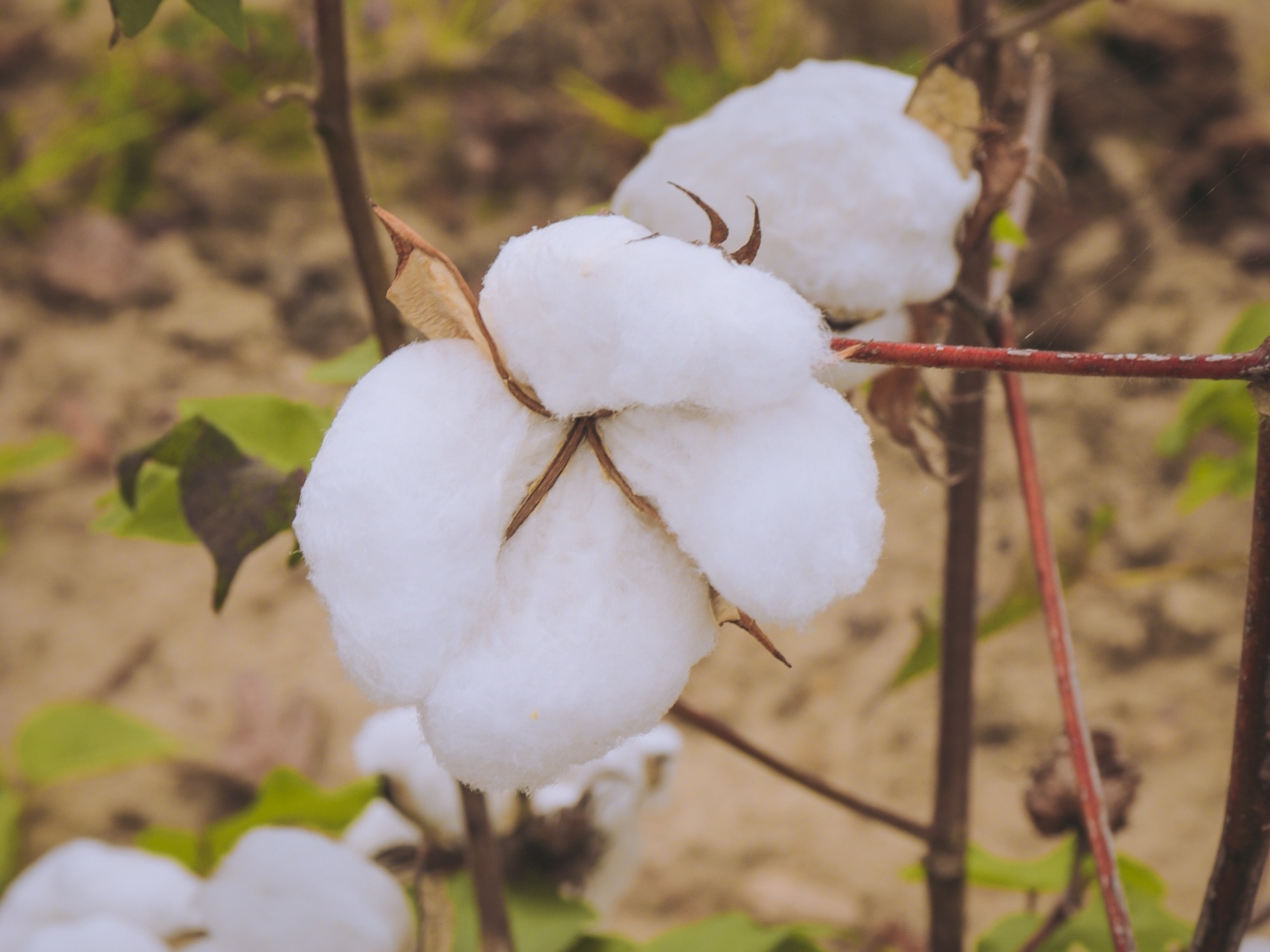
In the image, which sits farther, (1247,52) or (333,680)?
(1247,52)

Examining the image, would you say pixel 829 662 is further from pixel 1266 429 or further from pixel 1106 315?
pixel 1266 429

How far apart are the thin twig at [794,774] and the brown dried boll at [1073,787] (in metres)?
0.08

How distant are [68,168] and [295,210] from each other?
0.39 m

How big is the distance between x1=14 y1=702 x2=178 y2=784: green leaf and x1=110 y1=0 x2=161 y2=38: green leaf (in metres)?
0.79

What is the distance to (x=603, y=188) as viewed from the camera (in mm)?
1826

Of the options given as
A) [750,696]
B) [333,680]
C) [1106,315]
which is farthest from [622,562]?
[1106,315]

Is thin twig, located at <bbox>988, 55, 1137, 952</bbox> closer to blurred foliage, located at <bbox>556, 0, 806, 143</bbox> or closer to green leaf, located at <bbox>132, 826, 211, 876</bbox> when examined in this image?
green leaf, located at <bbox>132, 826, 211, 876</bbox>

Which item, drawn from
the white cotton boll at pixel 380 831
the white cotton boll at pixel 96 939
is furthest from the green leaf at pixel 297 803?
the white cotton boll at pixel 96 939

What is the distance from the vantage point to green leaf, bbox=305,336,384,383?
1.78 ft

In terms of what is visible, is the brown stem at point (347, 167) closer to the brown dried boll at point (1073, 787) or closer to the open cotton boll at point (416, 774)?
the open cotton boll at point (416, 774)

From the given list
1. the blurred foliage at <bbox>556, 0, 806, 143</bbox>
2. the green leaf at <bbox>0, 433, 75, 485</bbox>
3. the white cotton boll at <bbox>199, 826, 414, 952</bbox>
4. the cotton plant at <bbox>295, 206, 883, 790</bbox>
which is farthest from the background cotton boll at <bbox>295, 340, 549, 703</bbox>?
the blurred foliage at <bbox>556, 0, 806, 143</bbox>

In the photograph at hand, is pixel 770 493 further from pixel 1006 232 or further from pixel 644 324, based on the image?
pixel 1006 232

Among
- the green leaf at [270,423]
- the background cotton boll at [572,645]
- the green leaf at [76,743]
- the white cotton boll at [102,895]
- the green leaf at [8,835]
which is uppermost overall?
the background cotton boll at [572,645]

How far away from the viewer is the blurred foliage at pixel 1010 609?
2.38ft
